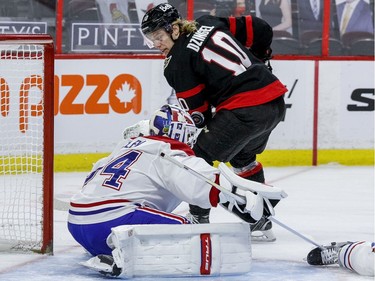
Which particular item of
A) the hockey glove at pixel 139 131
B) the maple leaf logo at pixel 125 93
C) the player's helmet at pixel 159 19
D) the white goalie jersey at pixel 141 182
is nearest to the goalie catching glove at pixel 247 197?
the white goalie jersey at pixel 141 182

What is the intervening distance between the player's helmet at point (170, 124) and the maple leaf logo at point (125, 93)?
10.4 ft

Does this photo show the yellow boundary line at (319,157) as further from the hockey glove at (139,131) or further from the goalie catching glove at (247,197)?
the goalie catching glove at (247,197)

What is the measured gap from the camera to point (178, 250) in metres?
3.51

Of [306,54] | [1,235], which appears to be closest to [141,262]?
[1,235]

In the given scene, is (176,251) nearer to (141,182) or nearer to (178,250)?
(178,250)

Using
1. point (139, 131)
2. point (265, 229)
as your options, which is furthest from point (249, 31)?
point (139, 131)

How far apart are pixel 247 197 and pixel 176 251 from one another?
0.29m

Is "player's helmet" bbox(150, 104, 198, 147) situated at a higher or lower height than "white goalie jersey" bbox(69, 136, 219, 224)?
higher

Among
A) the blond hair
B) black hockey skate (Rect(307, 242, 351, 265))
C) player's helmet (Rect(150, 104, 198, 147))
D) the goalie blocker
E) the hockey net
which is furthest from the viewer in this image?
the blond hair

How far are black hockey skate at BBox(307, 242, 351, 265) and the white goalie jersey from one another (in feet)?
1.67

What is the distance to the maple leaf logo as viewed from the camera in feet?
22.4

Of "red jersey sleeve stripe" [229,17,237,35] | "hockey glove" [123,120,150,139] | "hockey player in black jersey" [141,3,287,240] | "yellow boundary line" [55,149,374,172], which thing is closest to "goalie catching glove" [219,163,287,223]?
"hockey glove" [123,120,150,139]

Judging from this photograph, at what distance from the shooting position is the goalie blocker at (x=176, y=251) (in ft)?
11.4

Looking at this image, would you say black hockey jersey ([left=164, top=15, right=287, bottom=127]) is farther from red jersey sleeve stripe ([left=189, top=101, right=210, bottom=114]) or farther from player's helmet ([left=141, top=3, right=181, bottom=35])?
player's helmet ([left=141, top=3, right=181, bottom=35])
